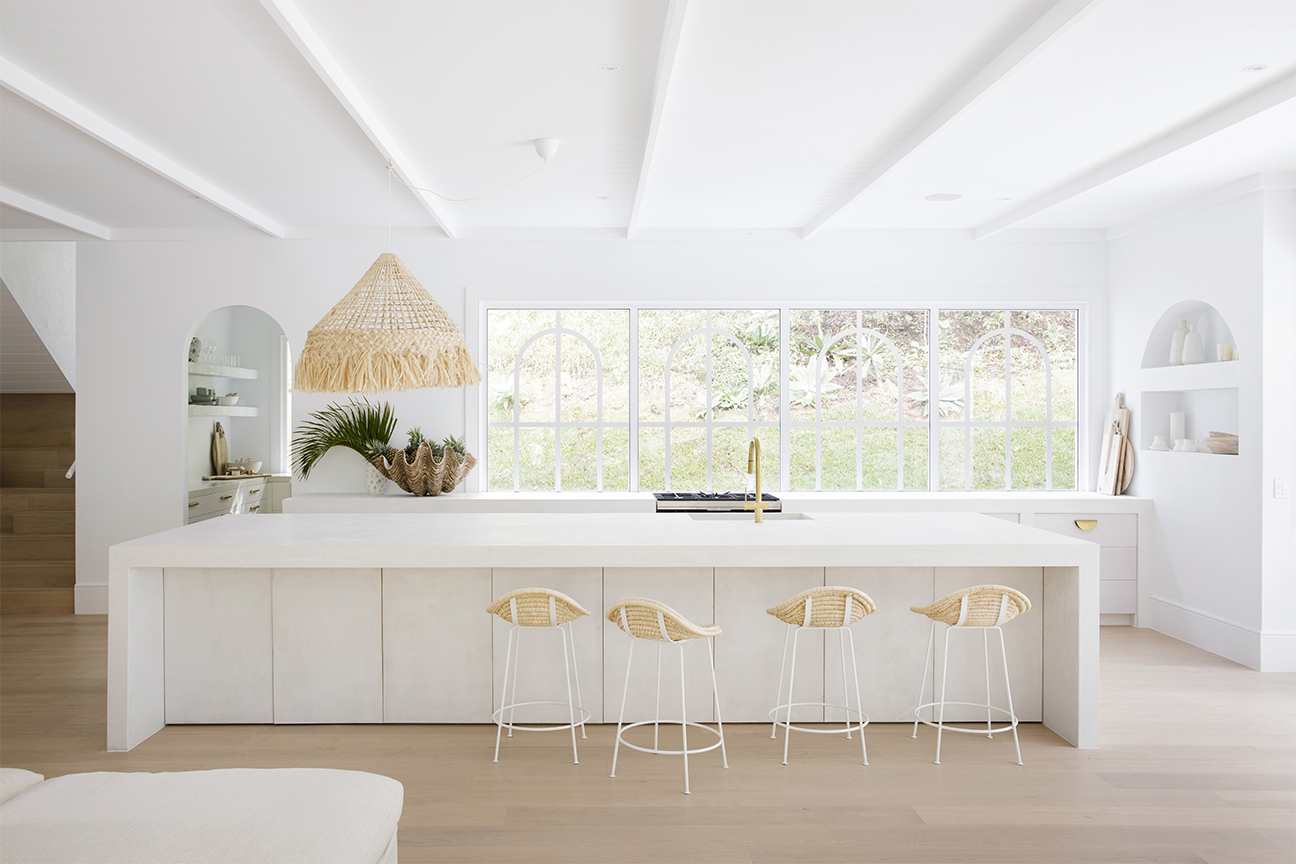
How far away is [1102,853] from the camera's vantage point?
2650 mm

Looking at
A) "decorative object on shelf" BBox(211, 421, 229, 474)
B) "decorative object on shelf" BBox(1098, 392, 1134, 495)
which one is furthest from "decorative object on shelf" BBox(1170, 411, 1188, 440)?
"decorative object on shelf" BBox(211, 421, 229, 474)

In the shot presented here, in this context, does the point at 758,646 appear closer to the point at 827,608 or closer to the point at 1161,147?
the point at 827,608

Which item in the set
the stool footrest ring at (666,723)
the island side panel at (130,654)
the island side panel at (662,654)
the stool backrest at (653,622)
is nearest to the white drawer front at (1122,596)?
the island side panel at (662,654)

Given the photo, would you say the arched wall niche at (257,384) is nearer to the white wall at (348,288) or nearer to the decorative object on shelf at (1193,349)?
the white wall at (348,288)

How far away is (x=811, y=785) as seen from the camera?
3.16m

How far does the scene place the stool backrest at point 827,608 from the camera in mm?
3223

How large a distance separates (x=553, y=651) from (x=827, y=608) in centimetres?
127

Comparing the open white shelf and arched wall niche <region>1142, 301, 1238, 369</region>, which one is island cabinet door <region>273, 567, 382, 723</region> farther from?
arched wall niche <region>1142, 301, 1238, 369</region>

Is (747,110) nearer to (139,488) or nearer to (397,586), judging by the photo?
(397,586)

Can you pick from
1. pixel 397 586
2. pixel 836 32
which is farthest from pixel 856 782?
pixel 836 32

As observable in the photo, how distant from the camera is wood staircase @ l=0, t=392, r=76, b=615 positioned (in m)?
6.12

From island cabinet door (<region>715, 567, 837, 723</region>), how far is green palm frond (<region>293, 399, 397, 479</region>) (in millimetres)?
3266

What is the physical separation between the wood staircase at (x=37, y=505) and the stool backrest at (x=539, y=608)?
471cm

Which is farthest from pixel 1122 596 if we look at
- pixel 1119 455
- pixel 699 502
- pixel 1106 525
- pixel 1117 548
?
pixel 699 502
